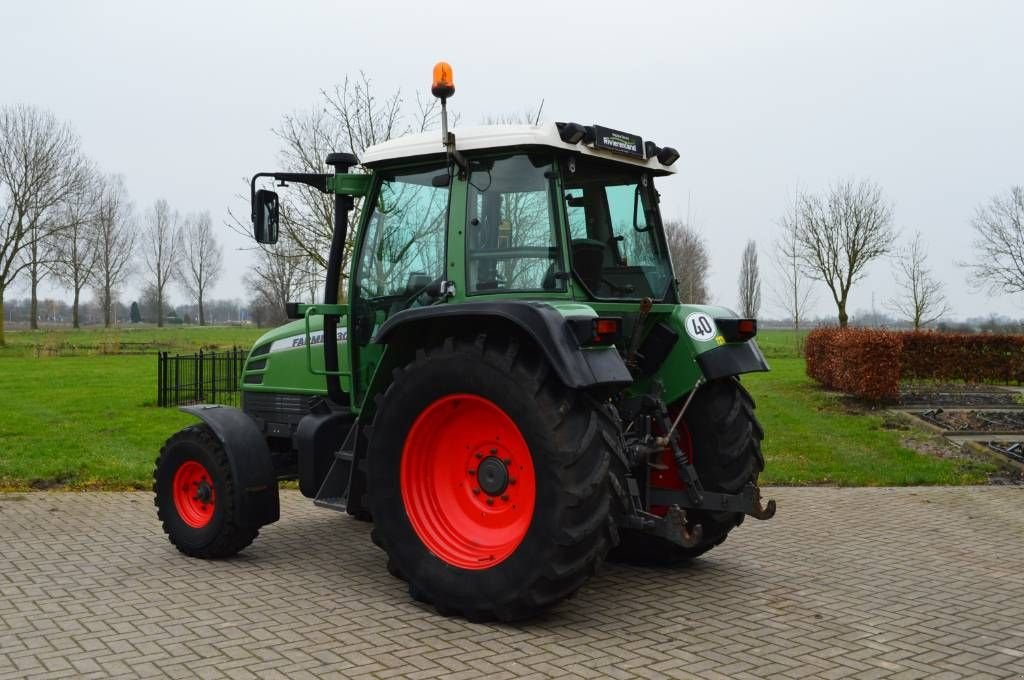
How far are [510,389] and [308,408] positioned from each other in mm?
2363

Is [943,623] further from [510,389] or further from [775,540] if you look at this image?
[510,389]

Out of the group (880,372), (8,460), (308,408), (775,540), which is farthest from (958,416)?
(8,460)

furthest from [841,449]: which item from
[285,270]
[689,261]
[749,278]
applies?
[749,278]

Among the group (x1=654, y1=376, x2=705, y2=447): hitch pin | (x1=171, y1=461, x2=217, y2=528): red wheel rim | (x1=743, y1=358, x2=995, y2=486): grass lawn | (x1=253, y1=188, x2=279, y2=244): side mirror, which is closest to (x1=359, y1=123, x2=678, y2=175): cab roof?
(x1=253, y1=188, x2=279, y2=244): side mirror

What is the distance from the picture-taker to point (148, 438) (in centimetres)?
1185

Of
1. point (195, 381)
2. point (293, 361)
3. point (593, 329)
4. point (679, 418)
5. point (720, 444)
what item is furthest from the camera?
point (195, 381)

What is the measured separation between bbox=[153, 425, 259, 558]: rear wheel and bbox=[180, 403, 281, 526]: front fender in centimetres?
7

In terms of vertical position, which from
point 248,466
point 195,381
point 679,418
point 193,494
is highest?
point 679,418

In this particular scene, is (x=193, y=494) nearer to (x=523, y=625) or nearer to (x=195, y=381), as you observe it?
(x=523, y=625)

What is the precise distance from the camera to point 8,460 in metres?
10.1

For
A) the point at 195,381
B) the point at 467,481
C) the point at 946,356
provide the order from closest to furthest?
the point at 467,481 < the point at 195,381 < the point at 946,356

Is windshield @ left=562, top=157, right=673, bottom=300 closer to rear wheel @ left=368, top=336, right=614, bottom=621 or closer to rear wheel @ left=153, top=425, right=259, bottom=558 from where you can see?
rear wheel @ left=368, top=336, right=614, bottom=621

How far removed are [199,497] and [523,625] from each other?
2650mm

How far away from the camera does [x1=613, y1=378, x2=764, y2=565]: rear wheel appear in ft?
18.5
